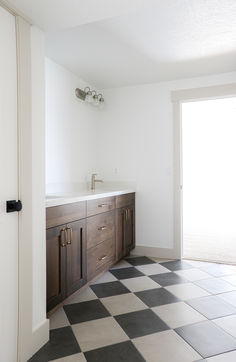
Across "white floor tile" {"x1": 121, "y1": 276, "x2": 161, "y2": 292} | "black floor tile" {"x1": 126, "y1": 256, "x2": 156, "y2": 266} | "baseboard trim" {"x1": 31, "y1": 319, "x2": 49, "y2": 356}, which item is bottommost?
"white floor tile" {"x1": 121, "y1": 276, "x2": 161, "y2": 292}

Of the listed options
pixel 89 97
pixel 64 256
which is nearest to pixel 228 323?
pixel 64 256

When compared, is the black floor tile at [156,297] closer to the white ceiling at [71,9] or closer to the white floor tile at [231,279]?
the white floor tile at [231,279]

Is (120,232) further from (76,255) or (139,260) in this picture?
(76,255)

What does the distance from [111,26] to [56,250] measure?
177cm

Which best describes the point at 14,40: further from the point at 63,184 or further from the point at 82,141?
the point at 82,141

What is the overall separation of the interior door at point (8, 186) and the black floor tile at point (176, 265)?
2053 millimetres

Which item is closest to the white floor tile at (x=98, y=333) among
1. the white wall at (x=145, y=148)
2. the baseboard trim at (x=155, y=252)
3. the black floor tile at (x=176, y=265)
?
the black floor tile at (x=176, y=265)

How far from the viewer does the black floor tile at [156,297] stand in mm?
2258

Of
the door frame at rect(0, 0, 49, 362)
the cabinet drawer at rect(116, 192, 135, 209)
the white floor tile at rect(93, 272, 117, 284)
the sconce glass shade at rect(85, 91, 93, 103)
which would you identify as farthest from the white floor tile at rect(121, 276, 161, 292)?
the sconce glass shade at rect(85, 91, 93, 103)

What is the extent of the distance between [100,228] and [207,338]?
129 centimetres

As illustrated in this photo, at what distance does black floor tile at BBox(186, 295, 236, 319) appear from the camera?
6.79ft

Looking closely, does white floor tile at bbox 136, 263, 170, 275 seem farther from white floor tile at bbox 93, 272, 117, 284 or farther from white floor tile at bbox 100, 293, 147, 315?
white floor tile at bbox 100, 293, 147, 315

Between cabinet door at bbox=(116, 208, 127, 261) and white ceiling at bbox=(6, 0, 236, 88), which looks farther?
cabinet door at bbox=(116, 208, 127, 261)

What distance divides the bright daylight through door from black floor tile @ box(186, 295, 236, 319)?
3362 millimetres
